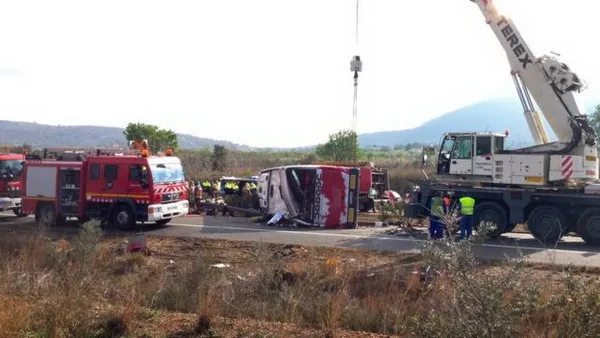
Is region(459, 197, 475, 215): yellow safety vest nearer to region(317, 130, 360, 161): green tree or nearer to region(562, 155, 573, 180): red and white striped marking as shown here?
region(562, 155, 573, 180): red and white striped marking

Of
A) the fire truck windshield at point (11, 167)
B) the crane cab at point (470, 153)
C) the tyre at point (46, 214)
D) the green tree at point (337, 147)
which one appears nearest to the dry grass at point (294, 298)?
the crane cab at point (470, 153)

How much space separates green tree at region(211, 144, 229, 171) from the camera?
49203mm

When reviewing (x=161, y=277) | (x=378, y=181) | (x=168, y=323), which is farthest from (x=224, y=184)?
(x=168, y=323)

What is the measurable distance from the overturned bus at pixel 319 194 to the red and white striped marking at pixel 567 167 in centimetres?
610

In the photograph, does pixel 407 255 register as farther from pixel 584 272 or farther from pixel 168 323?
pixel 168 323

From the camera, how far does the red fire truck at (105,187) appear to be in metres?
17.4

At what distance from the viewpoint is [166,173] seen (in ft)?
59.3


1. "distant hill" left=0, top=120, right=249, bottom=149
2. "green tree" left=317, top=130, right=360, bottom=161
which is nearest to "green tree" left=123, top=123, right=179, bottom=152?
"green tree" left=317, top=130, right=360, bottom=161

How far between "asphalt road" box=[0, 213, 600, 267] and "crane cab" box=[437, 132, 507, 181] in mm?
2160

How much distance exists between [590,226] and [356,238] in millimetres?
6189

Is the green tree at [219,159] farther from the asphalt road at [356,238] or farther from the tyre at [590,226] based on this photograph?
the tyre at [590,226]

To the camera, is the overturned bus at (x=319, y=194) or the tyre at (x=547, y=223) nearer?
the tyre at (x=547, y=223)

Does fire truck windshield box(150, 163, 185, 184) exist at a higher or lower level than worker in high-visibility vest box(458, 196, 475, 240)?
higher

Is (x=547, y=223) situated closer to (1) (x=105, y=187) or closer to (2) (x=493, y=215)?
(2) (x=493, y=215)
